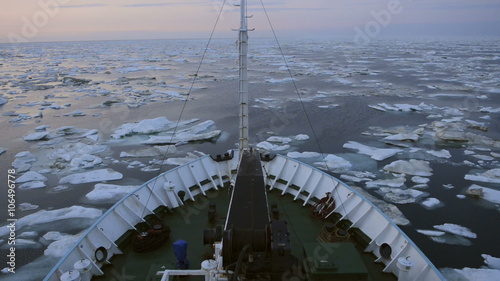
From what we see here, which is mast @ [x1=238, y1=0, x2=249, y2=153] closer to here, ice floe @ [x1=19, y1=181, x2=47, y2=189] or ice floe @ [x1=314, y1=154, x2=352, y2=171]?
ice floe @ [x1=314, y1=154, x2=352, y2=171]

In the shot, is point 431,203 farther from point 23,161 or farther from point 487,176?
point 23,161

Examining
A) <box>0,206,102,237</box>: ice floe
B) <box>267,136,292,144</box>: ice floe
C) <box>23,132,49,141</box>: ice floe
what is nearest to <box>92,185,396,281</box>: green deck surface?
<box>0,206,102,237</box>: ice floe

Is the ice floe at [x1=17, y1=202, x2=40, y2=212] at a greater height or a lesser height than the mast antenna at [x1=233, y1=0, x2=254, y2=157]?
lesser

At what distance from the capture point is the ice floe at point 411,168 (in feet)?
37.2

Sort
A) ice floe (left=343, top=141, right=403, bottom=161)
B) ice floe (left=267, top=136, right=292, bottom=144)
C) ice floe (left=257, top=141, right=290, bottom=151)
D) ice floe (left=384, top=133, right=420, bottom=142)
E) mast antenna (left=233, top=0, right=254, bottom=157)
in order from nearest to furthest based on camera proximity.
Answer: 1. mast antenna (left=233, top=0, right=254, bottom=157)
2. ice floe (left=343, top=141, right=403, bottom=161)
3. ice floe (left=257, top=141, right=290, bottom=151)
4. ice floe (left=384, top=133, right=420, bottom=142)
5. ice floe (left=267, top=136, right=292, bottom=144)

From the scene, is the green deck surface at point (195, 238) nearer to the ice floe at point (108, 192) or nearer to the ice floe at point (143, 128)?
the ice floe at point (108, 192)

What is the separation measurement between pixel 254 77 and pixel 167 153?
840 inches

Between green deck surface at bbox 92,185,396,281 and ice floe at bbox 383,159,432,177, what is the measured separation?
6078 millimetres

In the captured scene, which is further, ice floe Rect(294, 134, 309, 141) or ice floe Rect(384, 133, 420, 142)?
ice floe Rect(294, 134, 309, 141)

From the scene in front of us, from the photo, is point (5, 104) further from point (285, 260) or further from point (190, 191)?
point (285, 260)

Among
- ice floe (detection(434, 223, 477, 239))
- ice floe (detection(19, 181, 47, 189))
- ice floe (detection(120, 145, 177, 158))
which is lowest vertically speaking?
ice floe (detection(434, 223, 477, 239))

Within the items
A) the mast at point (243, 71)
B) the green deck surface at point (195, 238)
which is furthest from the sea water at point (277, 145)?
the mast at point (243, 71)

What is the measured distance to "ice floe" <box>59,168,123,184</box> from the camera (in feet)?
36.3

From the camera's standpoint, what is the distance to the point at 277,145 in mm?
14219
